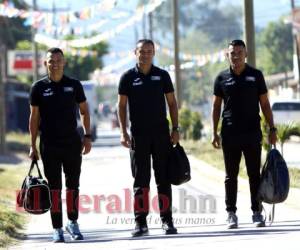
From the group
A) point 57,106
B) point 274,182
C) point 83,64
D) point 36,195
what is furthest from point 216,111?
point 83,64

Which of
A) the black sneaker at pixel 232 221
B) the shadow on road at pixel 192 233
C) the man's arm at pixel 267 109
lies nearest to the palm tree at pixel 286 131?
the shadow on road at pixel 192 233

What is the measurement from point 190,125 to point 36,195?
28.0 m

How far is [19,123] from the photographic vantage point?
2522 inches

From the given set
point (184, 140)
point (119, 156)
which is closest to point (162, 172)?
point (119, 156)

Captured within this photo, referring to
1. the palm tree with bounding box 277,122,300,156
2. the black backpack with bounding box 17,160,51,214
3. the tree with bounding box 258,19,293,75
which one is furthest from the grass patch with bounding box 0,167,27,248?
the tree with bounding box 258,19,293,75

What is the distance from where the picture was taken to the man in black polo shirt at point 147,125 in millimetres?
12195

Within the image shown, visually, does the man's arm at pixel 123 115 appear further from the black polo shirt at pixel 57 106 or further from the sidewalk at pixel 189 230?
the sidewalk at pixel 189 230

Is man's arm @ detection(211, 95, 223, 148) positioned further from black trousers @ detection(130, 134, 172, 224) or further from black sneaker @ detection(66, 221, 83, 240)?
black sneaker @ detection(66, 221, 83, 240)

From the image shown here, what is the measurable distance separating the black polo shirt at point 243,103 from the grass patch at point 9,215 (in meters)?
2.79

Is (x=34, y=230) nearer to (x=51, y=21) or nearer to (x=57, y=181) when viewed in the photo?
(x=57, y=181)

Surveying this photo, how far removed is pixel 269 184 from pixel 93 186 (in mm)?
10296

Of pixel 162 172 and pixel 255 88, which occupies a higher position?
pixel 255 88

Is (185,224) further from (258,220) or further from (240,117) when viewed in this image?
(240,117)

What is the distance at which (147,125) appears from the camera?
12211 mm
